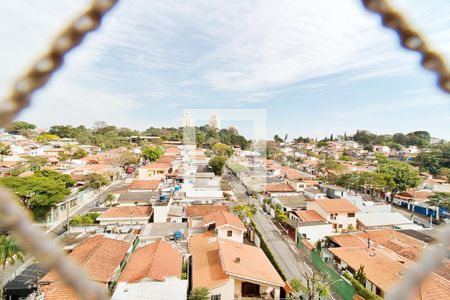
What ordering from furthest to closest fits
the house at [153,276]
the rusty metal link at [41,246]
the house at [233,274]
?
the house at [233,274]
the house at [153,276]
the rusty metal link at [41,246]

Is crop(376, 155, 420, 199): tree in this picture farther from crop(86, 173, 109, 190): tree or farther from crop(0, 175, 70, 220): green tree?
crop(0, 175, 70, 220): green tree

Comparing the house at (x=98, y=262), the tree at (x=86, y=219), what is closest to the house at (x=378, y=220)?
the house at (x=98, y=262)


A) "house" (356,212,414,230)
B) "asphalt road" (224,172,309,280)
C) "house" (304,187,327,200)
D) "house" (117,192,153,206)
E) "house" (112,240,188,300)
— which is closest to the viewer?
"house" (112,240,188,300)

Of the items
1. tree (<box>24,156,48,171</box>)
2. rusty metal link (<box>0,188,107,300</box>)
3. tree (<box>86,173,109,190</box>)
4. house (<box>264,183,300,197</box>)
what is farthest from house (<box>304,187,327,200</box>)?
tree (<box>24,156,48,171</box>)

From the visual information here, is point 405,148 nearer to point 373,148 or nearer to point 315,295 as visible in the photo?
point 373,148

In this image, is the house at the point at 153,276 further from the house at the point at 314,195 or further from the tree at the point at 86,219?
the house at the point at 314,195

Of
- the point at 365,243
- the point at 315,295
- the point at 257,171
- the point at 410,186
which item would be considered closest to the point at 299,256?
the point at 365,243
